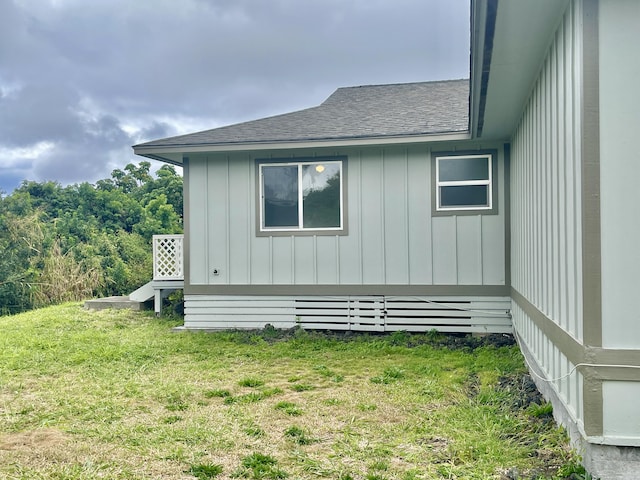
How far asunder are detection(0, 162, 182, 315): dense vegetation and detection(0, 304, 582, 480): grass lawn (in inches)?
269

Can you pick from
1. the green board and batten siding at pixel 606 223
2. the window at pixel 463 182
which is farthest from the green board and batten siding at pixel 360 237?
the green board and batten siding at pixel 606 223

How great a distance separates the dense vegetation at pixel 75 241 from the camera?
1320cm

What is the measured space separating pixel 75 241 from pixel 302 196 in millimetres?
12032

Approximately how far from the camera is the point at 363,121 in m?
8.04

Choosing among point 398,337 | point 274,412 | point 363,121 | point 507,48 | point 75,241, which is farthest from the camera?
point 75,241

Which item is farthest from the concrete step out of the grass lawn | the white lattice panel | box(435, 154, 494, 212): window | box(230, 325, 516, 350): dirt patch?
box(435, 154, 494, 212): window

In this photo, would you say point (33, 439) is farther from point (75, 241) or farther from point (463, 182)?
point (75, 241)

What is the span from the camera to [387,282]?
7527 millimetres

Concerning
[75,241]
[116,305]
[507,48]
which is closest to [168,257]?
[116,305]

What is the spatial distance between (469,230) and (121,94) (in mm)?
30399

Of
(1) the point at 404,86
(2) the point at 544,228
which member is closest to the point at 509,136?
(2) the point at 544,228

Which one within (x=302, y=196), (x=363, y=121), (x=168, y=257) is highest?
(x=363, y=121)

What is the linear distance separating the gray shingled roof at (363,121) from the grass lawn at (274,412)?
3014 millimetres

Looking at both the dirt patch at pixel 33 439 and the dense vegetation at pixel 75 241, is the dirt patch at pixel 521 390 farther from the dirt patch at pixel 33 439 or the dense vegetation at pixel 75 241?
the dense vegetation at pixel 75 241
